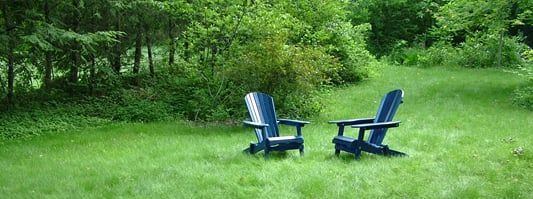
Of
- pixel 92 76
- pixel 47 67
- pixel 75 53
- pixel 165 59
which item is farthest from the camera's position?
pixel 92 76

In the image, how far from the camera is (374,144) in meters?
6.78

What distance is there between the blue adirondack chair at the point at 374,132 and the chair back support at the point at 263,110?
907 mm

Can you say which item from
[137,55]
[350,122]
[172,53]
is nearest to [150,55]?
[137,55]

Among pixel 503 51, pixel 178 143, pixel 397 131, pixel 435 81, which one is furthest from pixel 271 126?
pixel 503 51

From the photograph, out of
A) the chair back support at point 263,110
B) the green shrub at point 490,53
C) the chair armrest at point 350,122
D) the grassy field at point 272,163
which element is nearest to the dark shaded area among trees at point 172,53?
the grassy field at point 272,163

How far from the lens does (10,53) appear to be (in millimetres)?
9500

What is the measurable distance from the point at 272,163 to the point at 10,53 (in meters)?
5.72

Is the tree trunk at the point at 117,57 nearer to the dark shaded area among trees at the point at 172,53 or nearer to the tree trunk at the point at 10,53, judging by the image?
the dark shaded area among trees at the point at 172,53

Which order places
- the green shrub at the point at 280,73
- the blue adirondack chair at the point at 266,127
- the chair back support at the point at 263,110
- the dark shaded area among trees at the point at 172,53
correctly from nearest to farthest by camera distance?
the blue adirondack chair at the point at 266,127, the chair back support at the point at 263,110, the green shrub at the point at 280,73, the dark shaded area among trees at the point at 172,53

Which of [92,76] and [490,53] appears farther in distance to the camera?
[490,53]

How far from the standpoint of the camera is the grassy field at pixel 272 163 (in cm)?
527

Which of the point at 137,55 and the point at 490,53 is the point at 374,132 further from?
the point at 490,53

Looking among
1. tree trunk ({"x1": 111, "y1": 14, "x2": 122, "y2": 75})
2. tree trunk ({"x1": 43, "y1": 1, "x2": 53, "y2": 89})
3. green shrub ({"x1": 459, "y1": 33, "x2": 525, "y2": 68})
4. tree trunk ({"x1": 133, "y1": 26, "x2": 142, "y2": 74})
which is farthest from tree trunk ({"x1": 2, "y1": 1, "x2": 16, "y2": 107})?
green shrub ({"x1": 459, "y1": 33, "x2": 525, "y2": 68})

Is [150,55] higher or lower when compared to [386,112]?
higher
